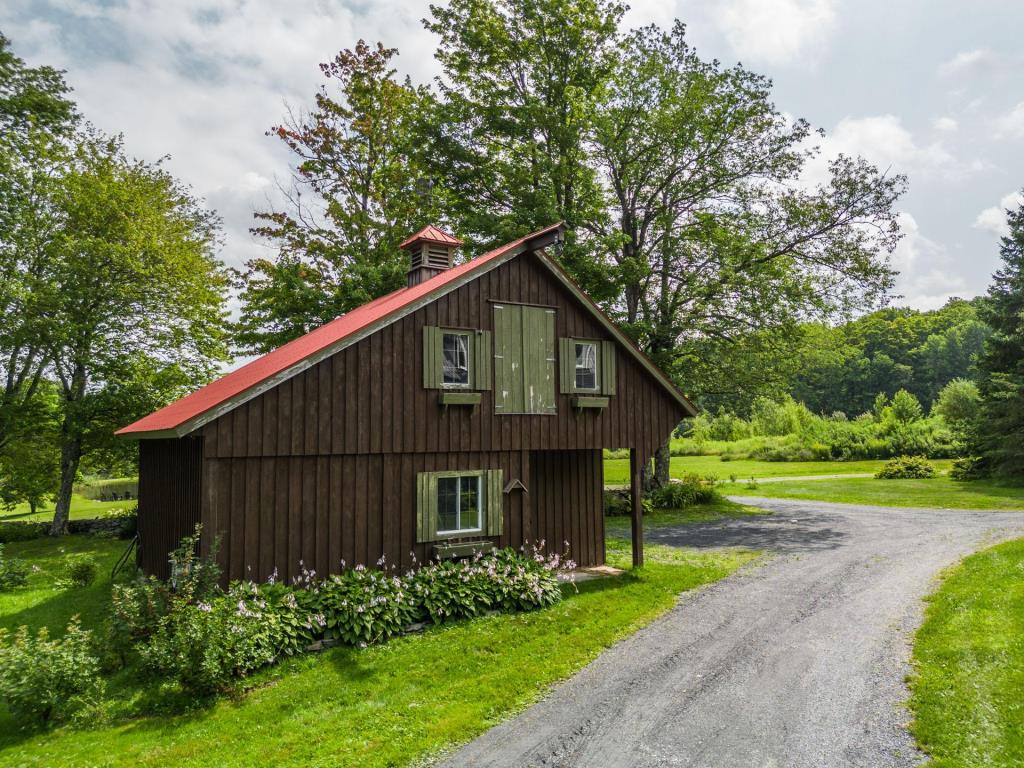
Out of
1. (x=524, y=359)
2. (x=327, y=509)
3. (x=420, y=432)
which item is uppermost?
(x=524, y=359)

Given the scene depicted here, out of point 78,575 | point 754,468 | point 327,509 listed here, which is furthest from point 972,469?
point 78,575

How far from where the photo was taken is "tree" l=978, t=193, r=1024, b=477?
96.7 ft

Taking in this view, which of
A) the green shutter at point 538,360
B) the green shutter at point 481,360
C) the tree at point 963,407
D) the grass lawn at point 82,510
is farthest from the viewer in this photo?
the tree at point 963,407

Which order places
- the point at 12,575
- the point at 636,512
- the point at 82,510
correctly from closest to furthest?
the point at 636,512 → the point at 12,575 → the point at 82,510

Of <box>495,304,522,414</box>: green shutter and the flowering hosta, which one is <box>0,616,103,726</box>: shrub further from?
<box>495,304,522,414</box>: green shutter

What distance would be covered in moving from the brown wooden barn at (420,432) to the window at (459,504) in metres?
0.03

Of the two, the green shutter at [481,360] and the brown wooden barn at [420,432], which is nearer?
the brown wooden barn at [420,432]

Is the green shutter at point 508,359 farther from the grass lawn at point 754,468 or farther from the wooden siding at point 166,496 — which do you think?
the grass lawn at point 754,468

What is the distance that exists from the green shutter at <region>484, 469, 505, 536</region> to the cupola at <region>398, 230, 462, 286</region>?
5.95 m

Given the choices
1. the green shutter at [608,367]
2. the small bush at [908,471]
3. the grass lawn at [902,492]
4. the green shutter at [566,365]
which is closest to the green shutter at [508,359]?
the green shutter at [566,365]

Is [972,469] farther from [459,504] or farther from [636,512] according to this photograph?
[459,504]

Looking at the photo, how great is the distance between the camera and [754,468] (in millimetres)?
46281

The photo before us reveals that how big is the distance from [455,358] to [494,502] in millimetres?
3030

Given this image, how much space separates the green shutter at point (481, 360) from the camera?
501 inches
